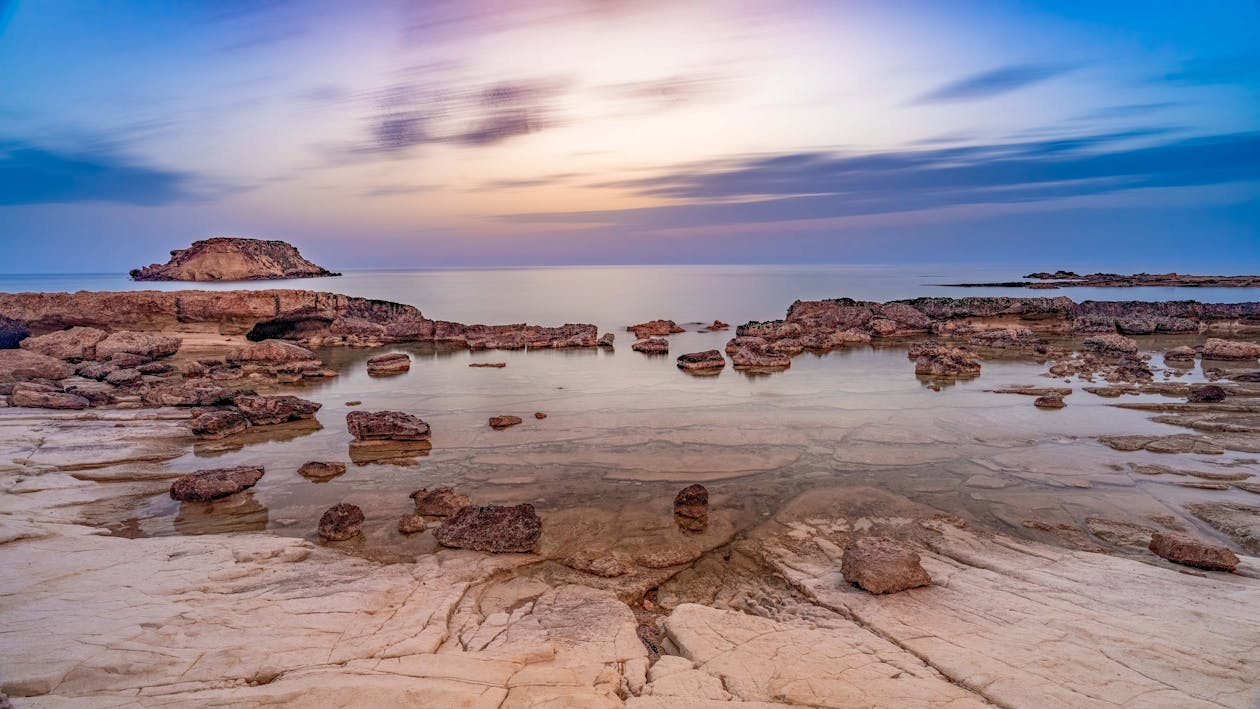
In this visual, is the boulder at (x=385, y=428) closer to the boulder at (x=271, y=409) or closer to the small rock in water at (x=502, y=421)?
the small rock in water at (x=502, y=421)

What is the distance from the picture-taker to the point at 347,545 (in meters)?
8.35

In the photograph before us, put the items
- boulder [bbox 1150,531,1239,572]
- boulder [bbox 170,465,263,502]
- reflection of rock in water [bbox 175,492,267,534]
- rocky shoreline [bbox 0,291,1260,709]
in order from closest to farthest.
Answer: rocky shoreline [bbox 0,291,1260,709] → boulder [bbox 1150,531,1239,572] → reflection of rock in water [bbox 175,492,267,534] → boulder [bbox 170,465,263,502]

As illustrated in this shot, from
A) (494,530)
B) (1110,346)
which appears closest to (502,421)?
(494,530)

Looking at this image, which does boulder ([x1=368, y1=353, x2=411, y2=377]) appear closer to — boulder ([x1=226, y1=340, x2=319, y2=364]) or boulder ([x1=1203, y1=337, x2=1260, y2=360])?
boulder ([x1=226, y1=340, x2=319, y2=364])

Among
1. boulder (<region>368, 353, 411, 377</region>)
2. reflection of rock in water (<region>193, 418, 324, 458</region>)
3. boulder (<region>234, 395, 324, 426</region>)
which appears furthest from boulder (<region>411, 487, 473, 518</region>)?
boulder (<region>368, 353, 411, 377</region>)

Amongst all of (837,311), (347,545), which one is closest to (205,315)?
(347,545)

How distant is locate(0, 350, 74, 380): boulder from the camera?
17.7 meters

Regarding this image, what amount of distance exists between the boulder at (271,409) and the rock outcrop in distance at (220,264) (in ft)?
300

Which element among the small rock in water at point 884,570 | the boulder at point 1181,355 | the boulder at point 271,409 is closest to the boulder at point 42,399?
the boulder at point 271,409

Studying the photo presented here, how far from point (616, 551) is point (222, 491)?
21.5 feet

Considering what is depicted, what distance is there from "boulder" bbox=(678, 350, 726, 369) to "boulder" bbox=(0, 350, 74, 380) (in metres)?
20.0

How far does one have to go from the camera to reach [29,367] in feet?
59.5

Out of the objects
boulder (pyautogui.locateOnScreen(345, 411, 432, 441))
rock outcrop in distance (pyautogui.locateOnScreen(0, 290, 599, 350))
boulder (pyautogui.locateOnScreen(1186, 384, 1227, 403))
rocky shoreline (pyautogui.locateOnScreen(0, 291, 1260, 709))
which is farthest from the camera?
rock outcrop in distance (pyautogui.locateOnScreen(0, 290, 599, 350))

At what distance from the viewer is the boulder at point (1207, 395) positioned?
15.9 metres
